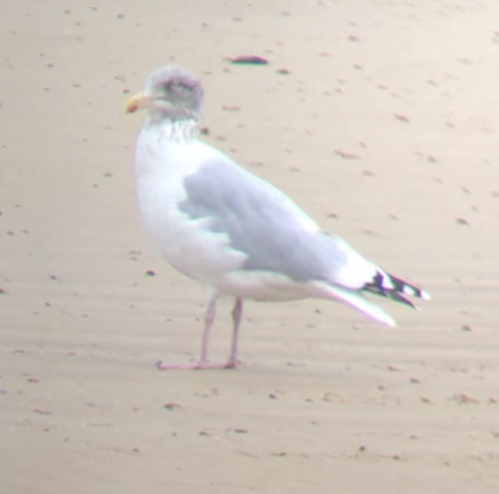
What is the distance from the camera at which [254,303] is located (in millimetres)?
8180

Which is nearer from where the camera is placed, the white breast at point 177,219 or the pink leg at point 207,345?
the pink leg at point 207,345

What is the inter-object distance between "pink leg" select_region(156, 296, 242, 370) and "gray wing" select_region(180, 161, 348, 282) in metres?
0.20

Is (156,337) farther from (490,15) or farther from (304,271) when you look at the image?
(490,15)

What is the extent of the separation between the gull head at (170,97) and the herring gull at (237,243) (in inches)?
8.4

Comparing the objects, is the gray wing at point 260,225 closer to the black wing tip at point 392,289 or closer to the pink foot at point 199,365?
the black wing tip at point 392,289

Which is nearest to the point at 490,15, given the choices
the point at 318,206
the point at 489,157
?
the point at 489,157

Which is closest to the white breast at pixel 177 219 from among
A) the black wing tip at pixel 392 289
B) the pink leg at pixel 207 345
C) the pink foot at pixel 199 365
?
the pink leg at pixel 207 345

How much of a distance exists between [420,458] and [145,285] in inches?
92.4

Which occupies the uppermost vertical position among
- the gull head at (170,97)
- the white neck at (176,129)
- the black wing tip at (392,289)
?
the gull head at (170,97)

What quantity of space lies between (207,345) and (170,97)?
3.42 feet

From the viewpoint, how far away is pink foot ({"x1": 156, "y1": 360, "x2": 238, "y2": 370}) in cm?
719

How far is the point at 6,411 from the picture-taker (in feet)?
21.3

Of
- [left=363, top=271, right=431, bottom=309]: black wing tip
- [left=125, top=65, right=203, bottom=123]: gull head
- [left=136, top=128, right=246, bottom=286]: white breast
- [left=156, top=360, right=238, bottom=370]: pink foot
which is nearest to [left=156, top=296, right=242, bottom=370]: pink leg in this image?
[left=156, top=360, right=238, bottom=370]: pink foot

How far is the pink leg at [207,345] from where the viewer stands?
23.6 feet
